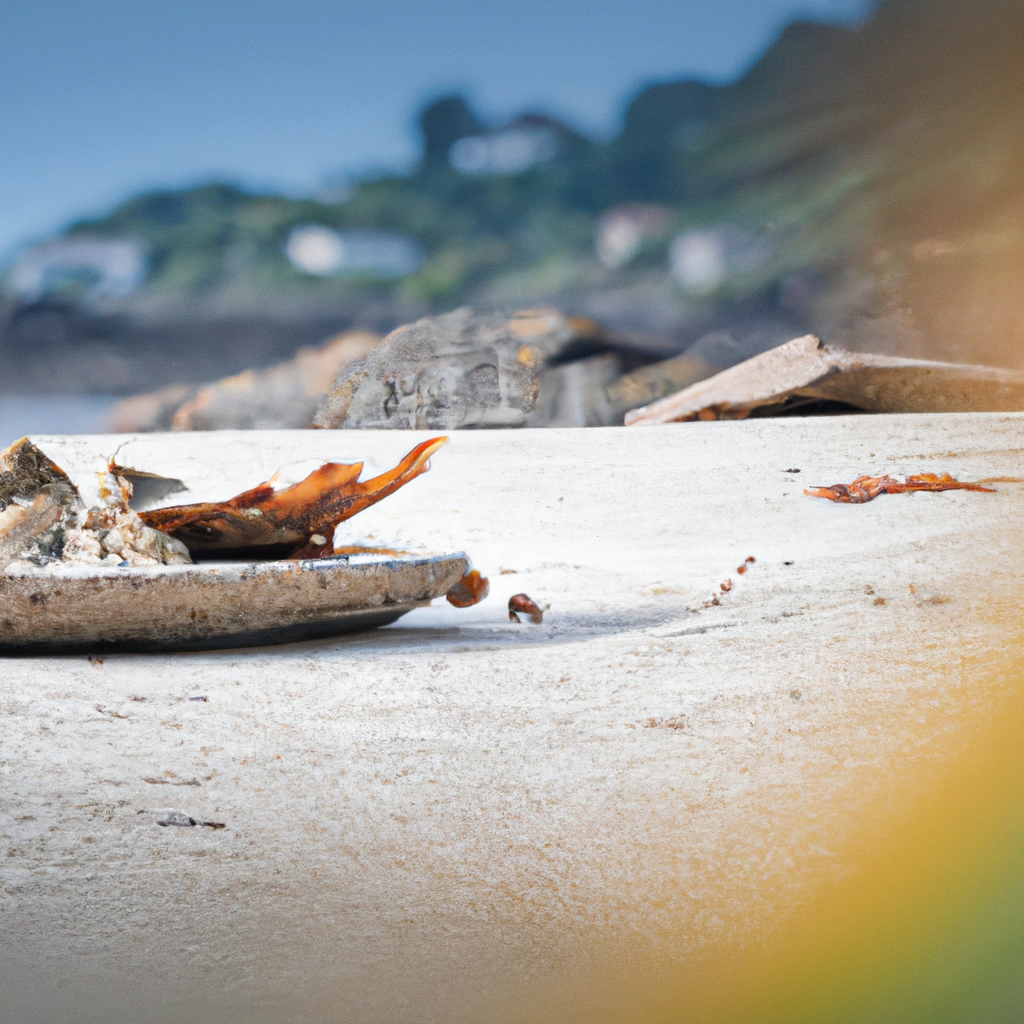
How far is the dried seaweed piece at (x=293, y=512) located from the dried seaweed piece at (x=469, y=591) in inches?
8.0

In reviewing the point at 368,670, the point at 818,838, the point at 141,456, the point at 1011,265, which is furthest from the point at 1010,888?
the point at 141,456

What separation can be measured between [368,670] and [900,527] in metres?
1.13

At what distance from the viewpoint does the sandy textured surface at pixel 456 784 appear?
363mm

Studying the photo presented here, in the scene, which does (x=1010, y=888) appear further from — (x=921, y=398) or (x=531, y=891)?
(x=921, y=398)

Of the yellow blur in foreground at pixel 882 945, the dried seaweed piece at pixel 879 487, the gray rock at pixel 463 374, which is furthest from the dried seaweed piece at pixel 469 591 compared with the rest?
the dried seaweed piece at pixel 879 487

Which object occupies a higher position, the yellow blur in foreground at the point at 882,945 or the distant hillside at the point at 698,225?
the distant hillside at the point at 698,225

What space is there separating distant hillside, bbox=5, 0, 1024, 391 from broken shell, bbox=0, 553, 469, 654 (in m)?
0.78

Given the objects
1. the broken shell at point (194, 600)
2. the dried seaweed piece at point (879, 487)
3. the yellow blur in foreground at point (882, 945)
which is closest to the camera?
the yellow blur in foreground at point (882, 945)

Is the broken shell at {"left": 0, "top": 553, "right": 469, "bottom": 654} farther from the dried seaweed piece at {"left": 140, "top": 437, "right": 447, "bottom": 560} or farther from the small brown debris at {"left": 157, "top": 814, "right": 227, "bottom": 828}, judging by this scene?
the small brown debris at {"left": 157, "top": 814, "right": 227, "bottom": 828}

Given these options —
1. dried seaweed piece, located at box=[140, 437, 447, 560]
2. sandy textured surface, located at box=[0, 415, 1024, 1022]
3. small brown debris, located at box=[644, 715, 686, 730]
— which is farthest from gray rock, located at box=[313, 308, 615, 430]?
small brown debris, located at box=[644, 715, 686, 730]

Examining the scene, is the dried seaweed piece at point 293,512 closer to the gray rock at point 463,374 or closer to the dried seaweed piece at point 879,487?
the gray rock at point 463,374

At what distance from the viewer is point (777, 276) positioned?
1.73m

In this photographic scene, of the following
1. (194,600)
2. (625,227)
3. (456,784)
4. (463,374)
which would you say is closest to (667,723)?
(456,784)

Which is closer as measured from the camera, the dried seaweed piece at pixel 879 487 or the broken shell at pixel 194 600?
the broken shell at pixel 194 600
